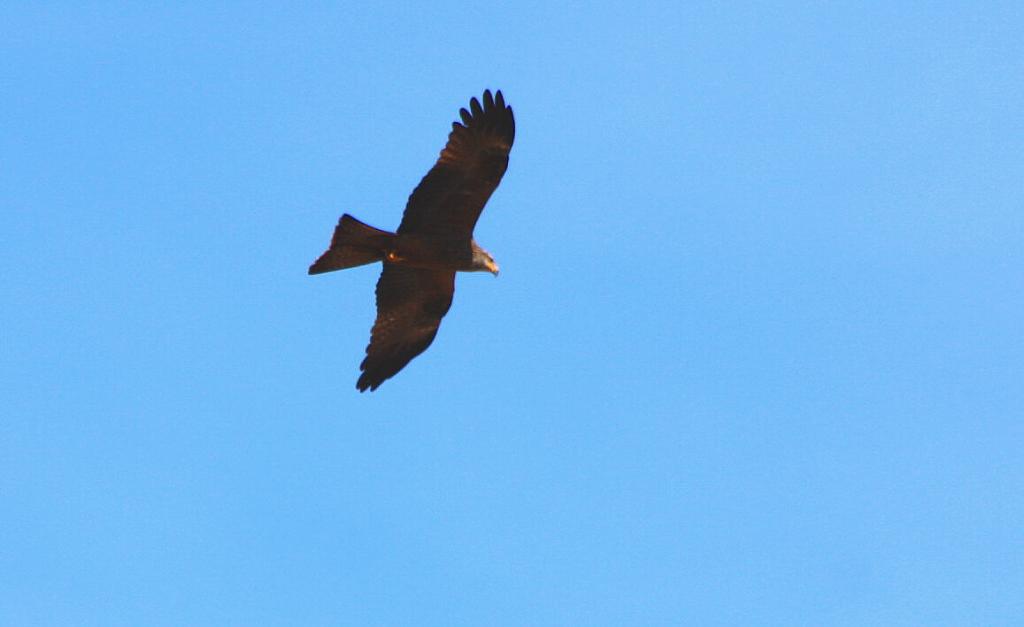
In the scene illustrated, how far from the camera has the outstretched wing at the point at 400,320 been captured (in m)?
18.4

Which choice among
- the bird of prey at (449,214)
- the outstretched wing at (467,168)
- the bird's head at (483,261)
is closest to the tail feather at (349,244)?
the bird of prey at (449,214)

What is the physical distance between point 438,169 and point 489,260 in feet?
4.27

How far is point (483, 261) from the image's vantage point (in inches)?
701

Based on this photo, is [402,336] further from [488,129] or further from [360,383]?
[488,129]

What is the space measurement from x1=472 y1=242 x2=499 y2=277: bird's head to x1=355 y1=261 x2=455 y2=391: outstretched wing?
0.56 meters

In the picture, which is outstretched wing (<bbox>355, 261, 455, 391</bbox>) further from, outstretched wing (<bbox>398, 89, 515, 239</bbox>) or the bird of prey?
outstretched wing (<bbox>398, 89, 515, 239</bbox>)

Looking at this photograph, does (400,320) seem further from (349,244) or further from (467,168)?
(467,168)

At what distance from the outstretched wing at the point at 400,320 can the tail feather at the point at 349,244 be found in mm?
1190

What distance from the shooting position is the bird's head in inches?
698

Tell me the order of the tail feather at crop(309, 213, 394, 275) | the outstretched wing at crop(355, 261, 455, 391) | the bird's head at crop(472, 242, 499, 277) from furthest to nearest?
1. the outstretched wing at crop(355, 261, 455, 391)
2. the bird's head at crop(472, 242, 499, 277)
3. the tail feather at crop(309, 213, 394, 275)

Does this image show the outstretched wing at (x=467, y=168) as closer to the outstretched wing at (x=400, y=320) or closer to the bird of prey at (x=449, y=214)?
the bird of prey at (x=449, y=214)

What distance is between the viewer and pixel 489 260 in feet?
58.7

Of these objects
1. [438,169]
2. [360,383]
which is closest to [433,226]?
[438,169]

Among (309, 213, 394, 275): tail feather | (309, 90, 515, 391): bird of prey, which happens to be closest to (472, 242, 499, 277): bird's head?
(309, 90, 515, 391): bird of prey
